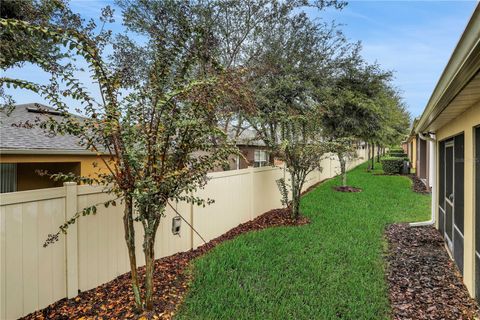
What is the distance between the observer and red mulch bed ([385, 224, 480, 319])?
352 cm

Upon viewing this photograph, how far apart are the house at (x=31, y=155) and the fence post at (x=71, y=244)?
3223 mm

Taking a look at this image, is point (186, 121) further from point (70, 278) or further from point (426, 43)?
point (426, 43)

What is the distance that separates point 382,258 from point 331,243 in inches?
36.2

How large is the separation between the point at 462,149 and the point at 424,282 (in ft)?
6.42

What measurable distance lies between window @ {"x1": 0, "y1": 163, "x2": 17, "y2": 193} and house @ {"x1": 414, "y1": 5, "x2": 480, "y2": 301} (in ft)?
28.7

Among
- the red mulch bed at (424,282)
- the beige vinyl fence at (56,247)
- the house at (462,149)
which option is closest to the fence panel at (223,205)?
the beige vinyl fence at (56,247)

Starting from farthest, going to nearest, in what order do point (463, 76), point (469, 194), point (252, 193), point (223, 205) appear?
1. point (252, 193)
2. point (223, 205)
3. point (469, 194)
4. point (463, 76)

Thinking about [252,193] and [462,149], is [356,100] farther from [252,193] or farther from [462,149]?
[462,149]

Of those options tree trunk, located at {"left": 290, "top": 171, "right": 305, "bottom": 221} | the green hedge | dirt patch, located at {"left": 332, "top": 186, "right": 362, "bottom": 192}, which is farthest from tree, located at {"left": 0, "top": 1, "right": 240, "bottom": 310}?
the green hedge

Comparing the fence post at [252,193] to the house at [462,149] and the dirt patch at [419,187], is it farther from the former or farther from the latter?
the dirt patch at [419,187]

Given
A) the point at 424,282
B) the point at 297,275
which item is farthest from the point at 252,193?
the point at 424,282

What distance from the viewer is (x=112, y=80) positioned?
332cm

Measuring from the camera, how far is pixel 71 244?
362cm

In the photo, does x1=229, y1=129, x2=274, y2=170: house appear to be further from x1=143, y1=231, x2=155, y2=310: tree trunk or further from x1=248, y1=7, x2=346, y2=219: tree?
x1=143, y1=231, x2=155, y2=310: tree trunk
